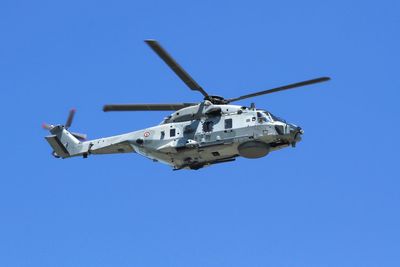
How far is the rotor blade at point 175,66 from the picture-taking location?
4022cm

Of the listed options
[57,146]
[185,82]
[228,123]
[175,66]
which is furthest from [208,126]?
[57,146]

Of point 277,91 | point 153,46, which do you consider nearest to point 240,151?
point 277,91

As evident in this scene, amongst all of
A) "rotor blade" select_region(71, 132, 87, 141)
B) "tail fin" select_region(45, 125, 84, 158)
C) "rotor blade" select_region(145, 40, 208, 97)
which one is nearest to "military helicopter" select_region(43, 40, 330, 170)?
"rotor blade" select_region(145, 40, 208, 97)

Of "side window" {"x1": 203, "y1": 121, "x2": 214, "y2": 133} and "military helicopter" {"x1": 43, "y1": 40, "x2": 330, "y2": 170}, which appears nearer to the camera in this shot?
"military helicopter" {"x1": 43, "y1": 40, "x2": 330, "y2": 170}

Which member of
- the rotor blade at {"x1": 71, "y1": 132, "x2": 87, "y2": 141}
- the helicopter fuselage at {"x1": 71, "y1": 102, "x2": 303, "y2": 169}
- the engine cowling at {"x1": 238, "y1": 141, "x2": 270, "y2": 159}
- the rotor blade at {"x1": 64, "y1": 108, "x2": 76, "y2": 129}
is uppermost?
the rotor blade at {"x1": 64, "y1": 108, "x2": 76, "y2": 129}

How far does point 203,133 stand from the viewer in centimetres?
4334

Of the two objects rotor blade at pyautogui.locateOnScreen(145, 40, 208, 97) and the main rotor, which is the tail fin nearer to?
the main rotor

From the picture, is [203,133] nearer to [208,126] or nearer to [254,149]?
[208,126]

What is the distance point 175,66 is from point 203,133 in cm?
439

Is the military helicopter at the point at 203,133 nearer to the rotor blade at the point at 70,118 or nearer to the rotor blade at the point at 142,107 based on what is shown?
the rotor blade at the point at 142,107

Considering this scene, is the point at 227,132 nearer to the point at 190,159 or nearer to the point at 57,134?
the point at 190,159

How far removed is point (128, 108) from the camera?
151ft

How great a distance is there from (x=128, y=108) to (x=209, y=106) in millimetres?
5222

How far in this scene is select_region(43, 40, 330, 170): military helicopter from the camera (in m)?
Answer: 42.2
